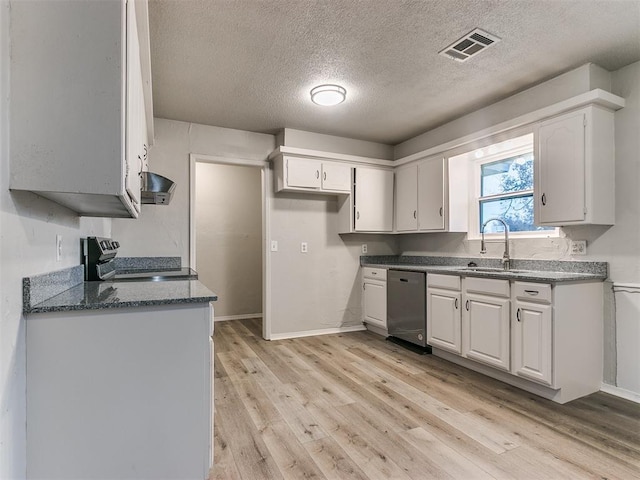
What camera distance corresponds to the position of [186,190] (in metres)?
3.70

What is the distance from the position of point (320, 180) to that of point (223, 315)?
2565mm

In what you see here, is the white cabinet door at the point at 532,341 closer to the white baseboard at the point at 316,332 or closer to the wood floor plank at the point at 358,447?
the wood floor plank at the point at 358,447

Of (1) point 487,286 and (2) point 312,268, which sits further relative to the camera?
(2) point 312,268

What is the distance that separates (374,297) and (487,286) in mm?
1629

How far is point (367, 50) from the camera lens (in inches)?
93.8

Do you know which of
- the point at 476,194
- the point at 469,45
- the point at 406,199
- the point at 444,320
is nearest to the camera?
the point at 469,45

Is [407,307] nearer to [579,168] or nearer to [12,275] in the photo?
[579,168]

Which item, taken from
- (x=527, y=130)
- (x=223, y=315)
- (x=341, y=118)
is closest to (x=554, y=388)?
(x=527, y=130)

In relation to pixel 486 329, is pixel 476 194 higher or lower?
higher

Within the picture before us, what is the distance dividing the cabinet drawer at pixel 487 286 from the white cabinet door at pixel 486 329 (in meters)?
0.04

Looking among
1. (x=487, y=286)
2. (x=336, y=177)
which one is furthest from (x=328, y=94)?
(x=487, y=286)

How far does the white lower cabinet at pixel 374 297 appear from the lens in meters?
4.05

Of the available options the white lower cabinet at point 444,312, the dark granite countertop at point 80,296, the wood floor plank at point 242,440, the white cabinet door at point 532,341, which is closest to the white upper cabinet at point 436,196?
the white lower cabinet at point 444,312

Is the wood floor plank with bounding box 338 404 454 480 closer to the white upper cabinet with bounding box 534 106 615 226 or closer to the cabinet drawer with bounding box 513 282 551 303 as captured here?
the cabinet drawer with bounding box 513 282 551 303
